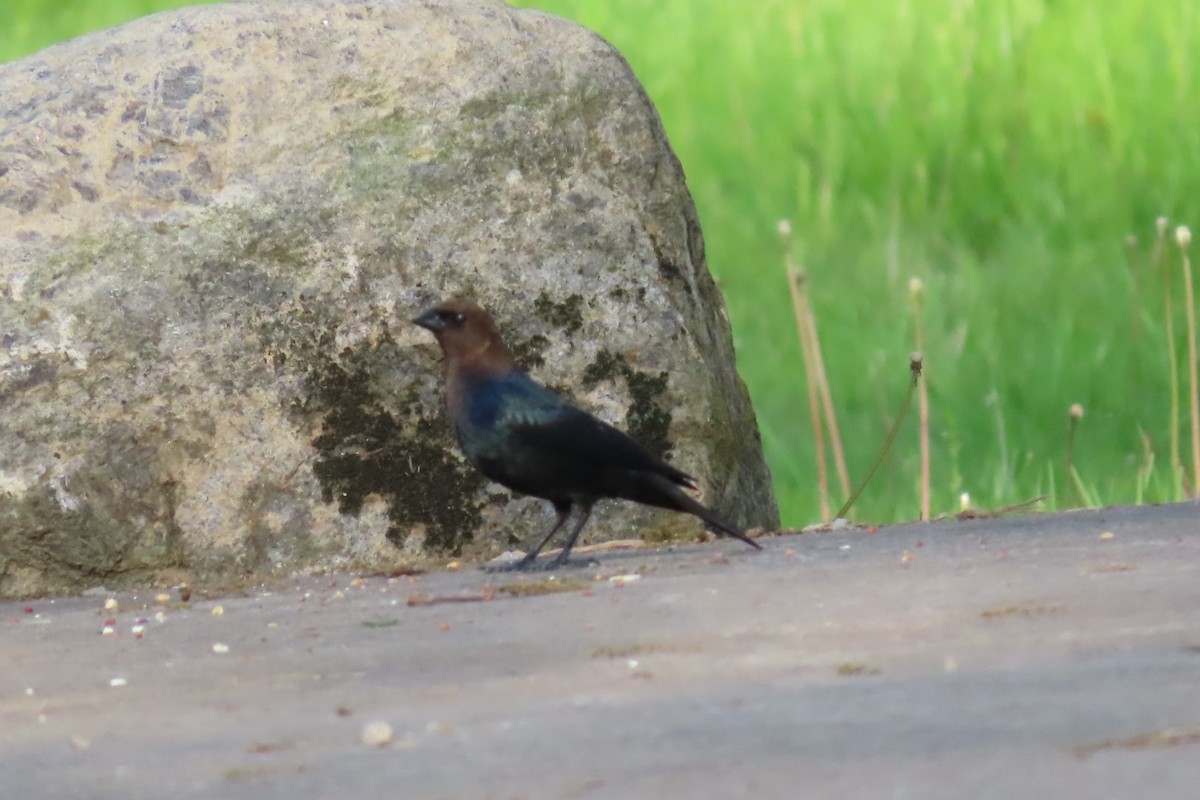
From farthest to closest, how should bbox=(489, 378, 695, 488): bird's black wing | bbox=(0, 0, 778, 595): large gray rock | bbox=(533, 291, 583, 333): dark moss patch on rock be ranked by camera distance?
bbox=(533, 291, 583, 333): dark moss patch on rock
bbox=(0, 0, 778, 595): large gray rock
bbox=(489, 378, 695, 488): bird's black wing

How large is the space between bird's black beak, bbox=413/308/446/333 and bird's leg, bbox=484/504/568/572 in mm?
517

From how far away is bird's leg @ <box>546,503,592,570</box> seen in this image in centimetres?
500

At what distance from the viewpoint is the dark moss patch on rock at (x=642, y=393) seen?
548cm

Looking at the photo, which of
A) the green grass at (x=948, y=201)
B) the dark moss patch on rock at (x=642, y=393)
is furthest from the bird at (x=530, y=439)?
the green grass at (x=948, y=201)

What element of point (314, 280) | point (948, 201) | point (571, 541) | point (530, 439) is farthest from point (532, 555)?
point (948, 201)

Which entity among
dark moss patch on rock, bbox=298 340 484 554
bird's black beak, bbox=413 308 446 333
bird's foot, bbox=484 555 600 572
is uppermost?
bird's black beak, bbox=413 308 446 333

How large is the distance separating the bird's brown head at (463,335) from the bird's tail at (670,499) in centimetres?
44

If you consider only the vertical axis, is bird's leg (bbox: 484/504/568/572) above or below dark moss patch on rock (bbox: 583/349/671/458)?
below

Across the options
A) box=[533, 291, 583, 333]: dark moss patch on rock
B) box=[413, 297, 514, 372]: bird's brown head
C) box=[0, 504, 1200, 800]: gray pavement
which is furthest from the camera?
box=[533, 291, 583, 333]: dark moss patch on rock

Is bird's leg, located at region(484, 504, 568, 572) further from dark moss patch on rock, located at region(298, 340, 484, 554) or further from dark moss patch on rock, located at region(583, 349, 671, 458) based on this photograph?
dark moss patch on rock, located at region(583, 349, 671, 458)

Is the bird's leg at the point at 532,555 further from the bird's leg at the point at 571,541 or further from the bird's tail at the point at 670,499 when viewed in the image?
the bird's tail at the point at 670,499

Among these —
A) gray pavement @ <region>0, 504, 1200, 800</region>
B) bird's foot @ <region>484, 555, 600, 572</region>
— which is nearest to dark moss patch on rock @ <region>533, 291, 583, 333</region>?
bird's foot @ <region>484, 555, 600, 572</region>

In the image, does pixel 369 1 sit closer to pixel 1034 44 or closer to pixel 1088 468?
pixel 1088 468

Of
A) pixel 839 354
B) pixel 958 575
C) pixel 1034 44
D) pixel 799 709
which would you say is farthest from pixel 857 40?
pixel 799 709
